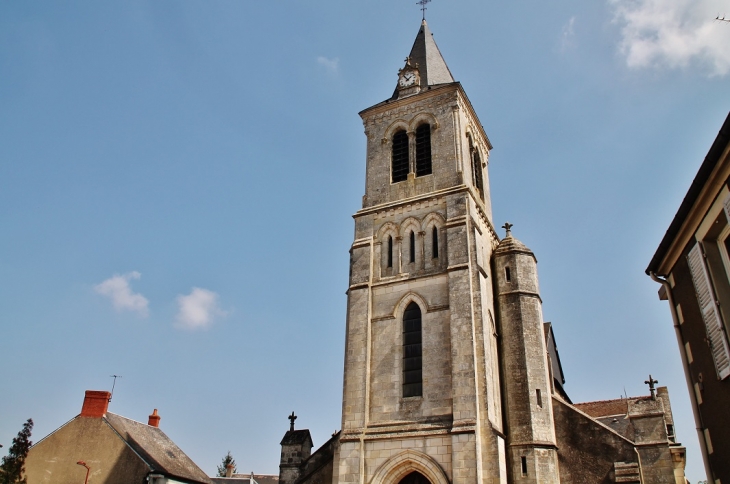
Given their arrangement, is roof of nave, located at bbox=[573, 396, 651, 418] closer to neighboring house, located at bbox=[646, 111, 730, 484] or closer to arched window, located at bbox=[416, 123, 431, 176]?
arched window, located at bbox=[416, 123, 431, 176]

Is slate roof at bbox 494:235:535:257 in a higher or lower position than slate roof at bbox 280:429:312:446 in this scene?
higher

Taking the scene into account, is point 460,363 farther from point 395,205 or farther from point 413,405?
point 395,205

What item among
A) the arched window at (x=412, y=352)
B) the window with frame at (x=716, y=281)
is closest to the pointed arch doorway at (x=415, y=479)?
the arched window at (x=412, y=352)

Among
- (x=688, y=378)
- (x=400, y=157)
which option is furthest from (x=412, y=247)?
(x=688, y=378)

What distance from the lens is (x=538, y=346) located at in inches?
760

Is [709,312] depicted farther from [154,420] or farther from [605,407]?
[154,420]

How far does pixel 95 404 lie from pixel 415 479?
44.5ft

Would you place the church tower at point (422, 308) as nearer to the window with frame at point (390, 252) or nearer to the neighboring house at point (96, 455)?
the window with frame at point (390, 252)

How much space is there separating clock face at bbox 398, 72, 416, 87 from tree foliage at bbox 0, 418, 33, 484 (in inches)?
740

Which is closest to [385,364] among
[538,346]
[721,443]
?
[538,346]

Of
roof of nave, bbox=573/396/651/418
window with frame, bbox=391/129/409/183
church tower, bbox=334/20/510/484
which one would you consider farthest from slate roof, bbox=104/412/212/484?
roof of nave, bbox=573/396/651/418

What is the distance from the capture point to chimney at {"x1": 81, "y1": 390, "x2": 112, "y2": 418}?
2331cm

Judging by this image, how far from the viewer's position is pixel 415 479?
17.2m

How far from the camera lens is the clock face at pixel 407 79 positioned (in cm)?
2498
